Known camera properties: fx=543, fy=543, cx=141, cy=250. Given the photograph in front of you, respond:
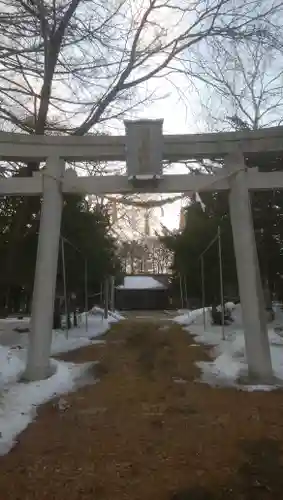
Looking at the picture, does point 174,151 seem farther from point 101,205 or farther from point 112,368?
point 101,205

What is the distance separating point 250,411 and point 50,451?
2409 mm

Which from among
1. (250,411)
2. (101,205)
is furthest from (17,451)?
(101,205)

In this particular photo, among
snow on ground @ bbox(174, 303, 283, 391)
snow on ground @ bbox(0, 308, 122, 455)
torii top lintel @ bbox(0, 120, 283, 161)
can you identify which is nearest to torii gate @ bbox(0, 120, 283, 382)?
torii top lintel @ bbox(0, 120, 283, 161)

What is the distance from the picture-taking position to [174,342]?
14.5m

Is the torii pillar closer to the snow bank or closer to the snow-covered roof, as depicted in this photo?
the snow bank

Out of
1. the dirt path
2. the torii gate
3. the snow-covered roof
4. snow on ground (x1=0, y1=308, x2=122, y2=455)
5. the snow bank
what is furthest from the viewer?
the snow-covered roof

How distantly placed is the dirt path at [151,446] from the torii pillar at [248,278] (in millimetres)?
672

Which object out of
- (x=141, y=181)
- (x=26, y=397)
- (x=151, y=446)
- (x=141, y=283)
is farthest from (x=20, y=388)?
(x=141, y=283)

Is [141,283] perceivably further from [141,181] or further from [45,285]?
[141,181]

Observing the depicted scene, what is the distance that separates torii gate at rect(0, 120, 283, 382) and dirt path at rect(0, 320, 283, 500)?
1.11 m

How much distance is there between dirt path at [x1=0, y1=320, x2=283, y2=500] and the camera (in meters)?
3.75

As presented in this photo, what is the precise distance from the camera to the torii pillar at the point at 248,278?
7.59m

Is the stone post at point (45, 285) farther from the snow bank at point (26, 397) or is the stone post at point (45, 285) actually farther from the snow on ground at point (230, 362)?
the snow on ground at point (230, 362)

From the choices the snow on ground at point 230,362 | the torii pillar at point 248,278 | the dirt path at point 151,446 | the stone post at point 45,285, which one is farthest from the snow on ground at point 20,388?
the torii pillar at point 248,278
